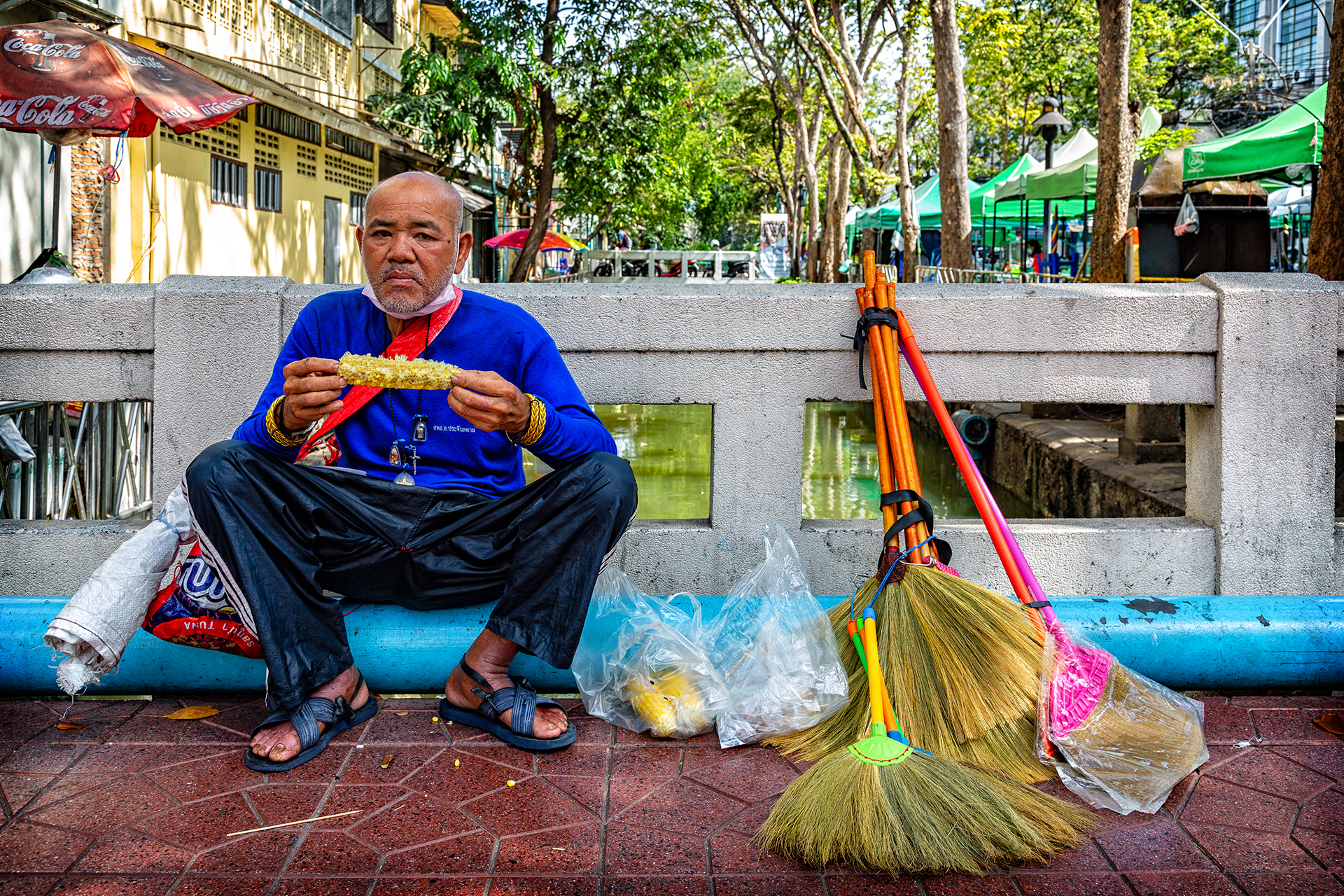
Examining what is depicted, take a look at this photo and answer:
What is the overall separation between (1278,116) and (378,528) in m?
10.4

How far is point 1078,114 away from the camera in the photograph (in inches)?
997

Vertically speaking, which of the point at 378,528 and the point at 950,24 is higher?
the point at 950,24

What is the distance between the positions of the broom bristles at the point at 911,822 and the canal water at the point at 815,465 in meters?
3.71

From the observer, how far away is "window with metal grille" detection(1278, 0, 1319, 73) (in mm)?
33125

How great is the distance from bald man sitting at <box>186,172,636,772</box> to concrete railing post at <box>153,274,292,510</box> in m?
0.48

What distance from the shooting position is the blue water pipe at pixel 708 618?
2.75 m

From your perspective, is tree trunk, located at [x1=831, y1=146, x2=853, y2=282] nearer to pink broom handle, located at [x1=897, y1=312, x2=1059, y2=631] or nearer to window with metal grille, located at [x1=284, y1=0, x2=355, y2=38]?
window with metal grille, located at [x1=284, y1=0, x2=355, y2=38]

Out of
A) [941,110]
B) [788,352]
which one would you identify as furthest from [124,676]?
[941,110]

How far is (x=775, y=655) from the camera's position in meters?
2.62

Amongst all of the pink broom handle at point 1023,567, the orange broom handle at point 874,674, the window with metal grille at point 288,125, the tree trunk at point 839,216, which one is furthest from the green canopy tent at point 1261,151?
the window with metal grille at point 288,125

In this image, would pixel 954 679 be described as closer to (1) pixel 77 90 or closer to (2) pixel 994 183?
(1) pixel 77 90

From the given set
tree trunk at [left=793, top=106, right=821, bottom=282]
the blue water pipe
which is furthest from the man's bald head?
tree trunk at [left=793, top=106, right=821, bottom=282]

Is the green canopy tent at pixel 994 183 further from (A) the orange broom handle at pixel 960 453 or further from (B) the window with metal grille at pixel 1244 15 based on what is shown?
(B) the window with metal grille at pixel 1244 15

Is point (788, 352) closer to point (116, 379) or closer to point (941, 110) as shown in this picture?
Result: point (116, 379)
